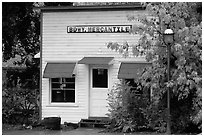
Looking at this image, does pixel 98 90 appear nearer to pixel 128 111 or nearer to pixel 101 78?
pixel 101 78

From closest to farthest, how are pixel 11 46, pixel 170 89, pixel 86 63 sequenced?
pixel 170 89, pixel 86 63, pixel 11 46

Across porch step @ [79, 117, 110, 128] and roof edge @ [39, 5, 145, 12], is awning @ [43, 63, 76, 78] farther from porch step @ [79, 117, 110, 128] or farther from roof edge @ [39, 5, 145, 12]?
roof edge @ [39, 5, 145, 12]

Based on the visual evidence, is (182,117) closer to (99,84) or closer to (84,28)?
(99,84)

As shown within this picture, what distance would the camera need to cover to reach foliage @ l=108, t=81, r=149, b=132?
14.8 m

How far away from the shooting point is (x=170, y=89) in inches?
555

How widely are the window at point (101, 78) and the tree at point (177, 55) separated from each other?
214 cm

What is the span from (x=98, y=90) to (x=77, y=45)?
→ 1.74 meters

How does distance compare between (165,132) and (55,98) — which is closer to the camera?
(165,132)

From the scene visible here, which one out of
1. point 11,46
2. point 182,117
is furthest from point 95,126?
point 11,46

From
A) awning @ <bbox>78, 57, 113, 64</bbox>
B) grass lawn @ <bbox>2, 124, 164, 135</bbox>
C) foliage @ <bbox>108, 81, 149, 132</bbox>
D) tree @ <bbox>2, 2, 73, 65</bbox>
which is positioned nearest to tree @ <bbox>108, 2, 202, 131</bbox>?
foliage @ <bbox>108, 81, 149, 132</bbox>

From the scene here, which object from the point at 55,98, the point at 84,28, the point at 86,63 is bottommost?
the point at 55,98

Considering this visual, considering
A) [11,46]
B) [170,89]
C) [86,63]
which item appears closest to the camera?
[170,89]

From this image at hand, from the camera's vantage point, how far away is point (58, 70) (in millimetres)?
16359

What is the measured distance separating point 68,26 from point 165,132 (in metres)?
5.17
